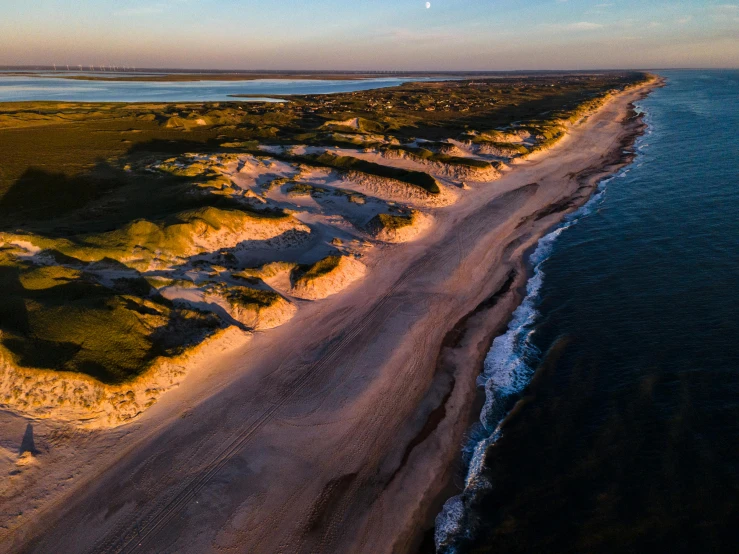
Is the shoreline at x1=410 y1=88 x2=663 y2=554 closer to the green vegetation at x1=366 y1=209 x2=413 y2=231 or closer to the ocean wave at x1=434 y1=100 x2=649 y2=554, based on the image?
the ocean wave at x1=434 y1=100 x2=649 y2=554

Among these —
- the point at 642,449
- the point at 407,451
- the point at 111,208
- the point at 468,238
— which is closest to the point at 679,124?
the point at 468,238

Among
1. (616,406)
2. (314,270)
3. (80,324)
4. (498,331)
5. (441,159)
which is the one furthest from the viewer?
(441,159)

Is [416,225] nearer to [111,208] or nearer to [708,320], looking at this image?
[708,320]

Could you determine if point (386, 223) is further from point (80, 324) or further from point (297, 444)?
point (80, 324)

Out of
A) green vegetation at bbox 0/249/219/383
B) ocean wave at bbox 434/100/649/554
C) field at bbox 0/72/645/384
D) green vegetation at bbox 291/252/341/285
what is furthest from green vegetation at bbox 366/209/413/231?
green vegetation at bbox 0/249/219/383

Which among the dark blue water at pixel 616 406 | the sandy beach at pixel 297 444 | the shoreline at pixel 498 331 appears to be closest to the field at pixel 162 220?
the sandy beach at pixel 297 444

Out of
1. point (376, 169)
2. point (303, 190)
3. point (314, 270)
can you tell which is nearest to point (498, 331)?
point (314, 270)
